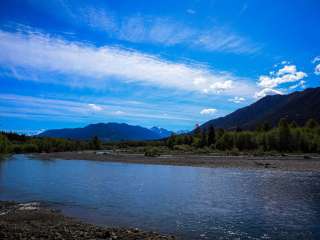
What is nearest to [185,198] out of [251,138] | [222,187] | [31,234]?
[222,187]

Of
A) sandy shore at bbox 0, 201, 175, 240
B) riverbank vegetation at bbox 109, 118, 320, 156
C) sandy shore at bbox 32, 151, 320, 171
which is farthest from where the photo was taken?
riverbank vegetation at bbox 109, 118, 320, 156

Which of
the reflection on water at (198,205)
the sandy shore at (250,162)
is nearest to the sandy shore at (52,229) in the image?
the reflection on water at (198,205)

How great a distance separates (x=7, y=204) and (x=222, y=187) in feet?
76.9

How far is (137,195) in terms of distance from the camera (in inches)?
1470

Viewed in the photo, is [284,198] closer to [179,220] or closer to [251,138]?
[179,220]

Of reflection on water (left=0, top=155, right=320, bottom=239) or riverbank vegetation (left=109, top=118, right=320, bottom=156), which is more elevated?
riverbank vegetation (left=109, top=118, right=320, bottom=156)

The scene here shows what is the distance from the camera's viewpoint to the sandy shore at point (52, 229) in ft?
63.3

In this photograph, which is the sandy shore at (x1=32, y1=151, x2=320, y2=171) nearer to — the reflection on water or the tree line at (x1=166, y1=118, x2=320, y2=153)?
the tree line at (x1=166, y1=118, x2=320, y2=153)

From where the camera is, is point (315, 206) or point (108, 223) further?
point (315, 206)

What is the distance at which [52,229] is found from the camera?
21.0m

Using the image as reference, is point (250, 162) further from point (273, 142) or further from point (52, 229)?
point (52, 229)

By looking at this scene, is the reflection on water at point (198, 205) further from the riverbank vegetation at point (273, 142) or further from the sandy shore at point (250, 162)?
the riverbank vegetation at point (273, 142)

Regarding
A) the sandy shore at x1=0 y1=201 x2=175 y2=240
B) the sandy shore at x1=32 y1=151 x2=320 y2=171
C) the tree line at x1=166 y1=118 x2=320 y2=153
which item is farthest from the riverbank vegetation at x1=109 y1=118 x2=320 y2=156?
the sandy shore at x1=0 y1=201 x2=175 y2=240

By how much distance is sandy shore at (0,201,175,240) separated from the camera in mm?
19281
